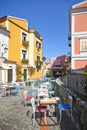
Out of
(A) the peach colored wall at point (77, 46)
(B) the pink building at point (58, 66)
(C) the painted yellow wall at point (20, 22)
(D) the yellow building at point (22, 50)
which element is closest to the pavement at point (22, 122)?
(A) the peach colored wall at point (77, 46)

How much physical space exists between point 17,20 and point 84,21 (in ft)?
41.5

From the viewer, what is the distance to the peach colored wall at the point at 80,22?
67.8 feet

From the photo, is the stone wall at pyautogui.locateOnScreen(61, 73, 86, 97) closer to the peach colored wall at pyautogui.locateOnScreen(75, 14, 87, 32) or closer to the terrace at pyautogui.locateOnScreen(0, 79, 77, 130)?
the terrace at pyautogui.locateOnScreen(0, 79, 77, 130)

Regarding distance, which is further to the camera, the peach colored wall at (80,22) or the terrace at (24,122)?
the peach colored wall at (80,22)

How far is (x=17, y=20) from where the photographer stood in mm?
29141

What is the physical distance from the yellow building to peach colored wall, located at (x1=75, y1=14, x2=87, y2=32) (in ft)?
34.7

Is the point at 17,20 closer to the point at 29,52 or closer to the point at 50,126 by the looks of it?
the point at 29,52

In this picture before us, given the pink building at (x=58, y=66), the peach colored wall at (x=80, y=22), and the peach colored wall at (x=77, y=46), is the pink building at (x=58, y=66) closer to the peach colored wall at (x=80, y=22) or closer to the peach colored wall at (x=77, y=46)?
the peach colored wall at (x=77, y=46)

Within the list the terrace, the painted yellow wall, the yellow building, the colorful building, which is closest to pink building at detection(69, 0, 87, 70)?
the yellow building

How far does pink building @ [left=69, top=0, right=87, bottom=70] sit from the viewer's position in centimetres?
2023

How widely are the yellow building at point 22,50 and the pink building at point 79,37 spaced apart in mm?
9740

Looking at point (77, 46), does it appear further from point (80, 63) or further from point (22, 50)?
point (22, 50)

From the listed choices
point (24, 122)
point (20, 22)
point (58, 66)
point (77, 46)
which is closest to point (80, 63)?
point (77, 46)

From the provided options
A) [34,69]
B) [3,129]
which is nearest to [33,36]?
[34,69]
